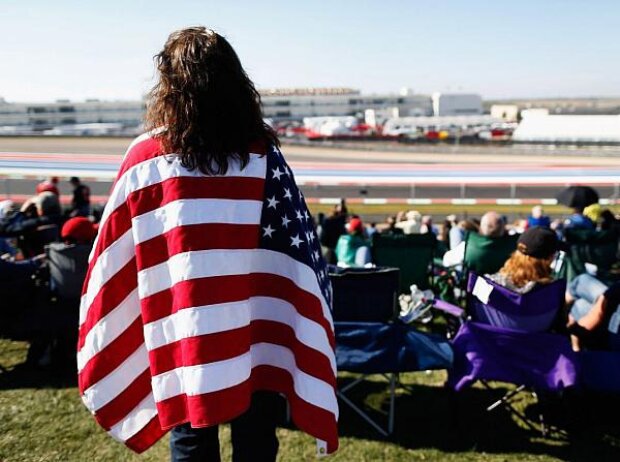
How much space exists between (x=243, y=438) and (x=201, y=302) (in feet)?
1.93

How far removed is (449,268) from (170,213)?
494cm

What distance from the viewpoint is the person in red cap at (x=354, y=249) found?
656 cm

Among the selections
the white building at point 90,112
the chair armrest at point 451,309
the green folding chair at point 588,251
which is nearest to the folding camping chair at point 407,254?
the chair armrest at point 451,309

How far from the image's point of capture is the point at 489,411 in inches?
160

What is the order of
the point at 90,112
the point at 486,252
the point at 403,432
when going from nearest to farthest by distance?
the point at 403,432, the point at 486,252, the point at 90,112

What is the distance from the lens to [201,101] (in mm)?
1710

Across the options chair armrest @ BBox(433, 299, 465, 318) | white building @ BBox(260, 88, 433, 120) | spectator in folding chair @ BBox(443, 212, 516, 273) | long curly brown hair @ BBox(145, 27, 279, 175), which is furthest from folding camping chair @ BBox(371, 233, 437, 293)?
white building @ BBox(260, 88, 433, 120)

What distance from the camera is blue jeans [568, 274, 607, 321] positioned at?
4.64m

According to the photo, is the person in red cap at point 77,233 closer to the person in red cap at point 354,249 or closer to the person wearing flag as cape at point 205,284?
the person in red cap at point 354,249

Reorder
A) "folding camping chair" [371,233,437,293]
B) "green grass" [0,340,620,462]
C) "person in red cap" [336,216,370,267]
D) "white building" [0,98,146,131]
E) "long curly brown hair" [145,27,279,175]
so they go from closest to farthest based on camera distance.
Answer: "long curly brown hair" [145,27,279,175]
"green grass" [0,340,620,462]
"folding camping chair" [371,233,437,293]
"person in red cap" [336,216,370,267]
"white building" [0,98,146,131]

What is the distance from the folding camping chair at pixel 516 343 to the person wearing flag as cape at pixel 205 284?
1.90 metres

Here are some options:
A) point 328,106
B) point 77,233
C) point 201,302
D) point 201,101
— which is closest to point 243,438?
point 201,302

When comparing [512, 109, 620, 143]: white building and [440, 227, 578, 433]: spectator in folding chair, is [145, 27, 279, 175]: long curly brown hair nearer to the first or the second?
[440, 227, 578, 433]: spectator in folding chair

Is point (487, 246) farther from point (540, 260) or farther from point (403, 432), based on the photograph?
point (403, 432)
